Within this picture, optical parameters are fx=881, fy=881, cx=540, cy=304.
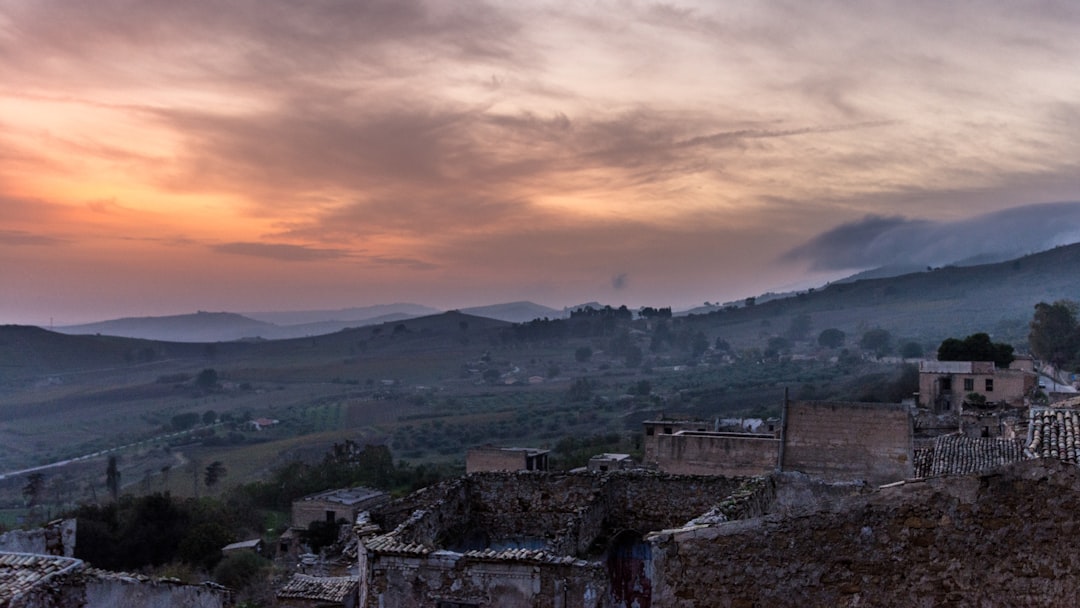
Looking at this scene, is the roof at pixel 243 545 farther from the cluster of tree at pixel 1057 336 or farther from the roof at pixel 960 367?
the cluster of tree at pixel 1057 336

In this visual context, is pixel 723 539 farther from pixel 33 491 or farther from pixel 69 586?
pixel 33 491

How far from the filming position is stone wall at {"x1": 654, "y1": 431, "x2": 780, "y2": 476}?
24.7 m

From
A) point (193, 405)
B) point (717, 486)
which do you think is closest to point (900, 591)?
point (717, 486)

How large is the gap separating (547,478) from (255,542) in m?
29.1

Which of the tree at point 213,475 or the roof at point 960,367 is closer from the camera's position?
the roof at point 960,367

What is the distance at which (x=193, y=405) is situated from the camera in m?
113

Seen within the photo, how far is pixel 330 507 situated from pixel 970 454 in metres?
28.9

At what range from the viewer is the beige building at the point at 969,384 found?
45.3 m

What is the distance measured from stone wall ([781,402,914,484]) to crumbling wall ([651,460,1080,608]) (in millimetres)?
14745

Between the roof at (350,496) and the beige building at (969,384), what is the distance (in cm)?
2944

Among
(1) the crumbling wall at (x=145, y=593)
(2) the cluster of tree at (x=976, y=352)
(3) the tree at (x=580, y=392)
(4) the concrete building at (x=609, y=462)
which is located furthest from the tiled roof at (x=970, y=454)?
(3) the tree at (x=580, y=392)

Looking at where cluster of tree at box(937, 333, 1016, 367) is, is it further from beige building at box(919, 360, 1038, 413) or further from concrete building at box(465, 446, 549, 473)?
concrete building at box(465, 446, 549, 473)

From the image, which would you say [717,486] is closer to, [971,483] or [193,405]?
[971,483]

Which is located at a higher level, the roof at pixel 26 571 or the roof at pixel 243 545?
the roof at pixel 26 571
